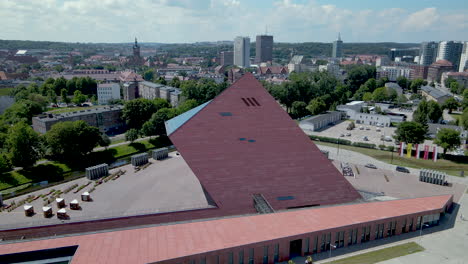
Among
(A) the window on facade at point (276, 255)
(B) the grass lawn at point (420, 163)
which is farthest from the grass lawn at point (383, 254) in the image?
(B) the grass lawn at point (420, 163)

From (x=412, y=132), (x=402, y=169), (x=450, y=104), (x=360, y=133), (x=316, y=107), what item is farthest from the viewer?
(x=450, y=104)

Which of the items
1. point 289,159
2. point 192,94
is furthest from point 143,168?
point 192,94

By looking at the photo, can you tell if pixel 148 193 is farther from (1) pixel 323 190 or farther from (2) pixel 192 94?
(2) pixel 192 94

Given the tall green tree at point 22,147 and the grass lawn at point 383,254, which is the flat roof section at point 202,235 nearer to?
the grass lawn at point 383,254

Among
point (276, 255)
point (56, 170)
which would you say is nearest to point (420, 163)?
point (276, 255)

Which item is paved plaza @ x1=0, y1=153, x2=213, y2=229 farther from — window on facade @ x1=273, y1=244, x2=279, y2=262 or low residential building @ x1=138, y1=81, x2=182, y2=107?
low residential building @ x1=138, y1=81, x2=182, y2=107

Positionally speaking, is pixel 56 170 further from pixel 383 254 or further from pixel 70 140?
pixel 383 254
